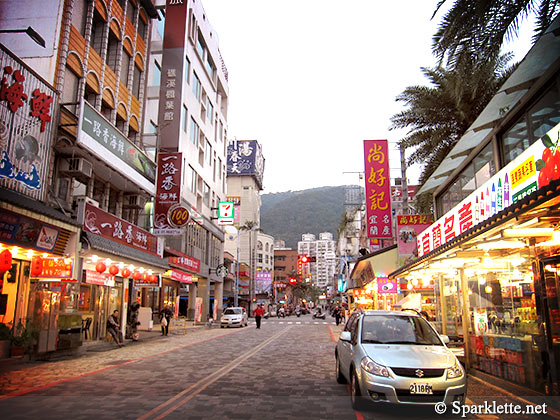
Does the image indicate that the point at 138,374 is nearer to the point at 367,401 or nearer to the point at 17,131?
the point at 367,401

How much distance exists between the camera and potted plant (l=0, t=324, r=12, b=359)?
42.4ft

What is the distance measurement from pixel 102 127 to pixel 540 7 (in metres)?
15.8

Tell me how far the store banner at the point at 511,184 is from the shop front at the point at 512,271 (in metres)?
0.02

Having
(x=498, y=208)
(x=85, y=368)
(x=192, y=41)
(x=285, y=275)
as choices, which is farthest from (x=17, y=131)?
(x=285, y=275)

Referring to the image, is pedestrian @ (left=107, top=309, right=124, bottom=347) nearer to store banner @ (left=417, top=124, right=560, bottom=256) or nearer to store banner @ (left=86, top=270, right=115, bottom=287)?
store banner @ (left=86, top=270, right=115, bottom=287)

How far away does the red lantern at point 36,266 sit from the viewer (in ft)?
49.0

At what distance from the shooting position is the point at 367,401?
277 inches

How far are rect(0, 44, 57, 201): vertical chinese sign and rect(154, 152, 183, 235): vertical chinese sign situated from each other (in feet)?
30.5

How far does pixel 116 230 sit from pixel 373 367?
51.0 ft

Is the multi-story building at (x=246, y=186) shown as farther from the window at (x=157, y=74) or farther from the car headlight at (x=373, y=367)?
the car headlight at (x=373, y=367)

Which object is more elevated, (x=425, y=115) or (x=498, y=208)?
(x=425, y=115)

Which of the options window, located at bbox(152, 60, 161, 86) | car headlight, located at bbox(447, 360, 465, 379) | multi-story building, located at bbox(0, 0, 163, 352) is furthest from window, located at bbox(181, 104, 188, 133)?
car headlight, located at bbox(447, 360, 465, 379)

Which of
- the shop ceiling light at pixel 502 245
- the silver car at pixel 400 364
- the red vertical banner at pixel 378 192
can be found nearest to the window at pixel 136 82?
the red vertical banner at pixel 378 192

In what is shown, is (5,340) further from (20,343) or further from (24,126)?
(24,126)
